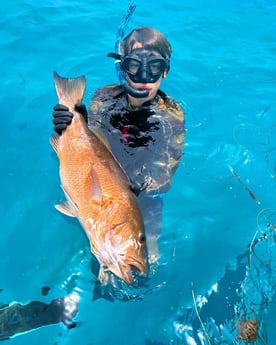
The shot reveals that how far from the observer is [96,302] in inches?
179

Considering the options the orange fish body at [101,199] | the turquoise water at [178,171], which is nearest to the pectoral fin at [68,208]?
the orange fish body at [101,199]

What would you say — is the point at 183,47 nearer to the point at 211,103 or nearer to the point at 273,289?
the point at 211,103

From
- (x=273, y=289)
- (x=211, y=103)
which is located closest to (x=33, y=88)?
(x=211, y=103)

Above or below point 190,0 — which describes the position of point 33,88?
below

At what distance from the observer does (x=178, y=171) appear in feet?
19.7

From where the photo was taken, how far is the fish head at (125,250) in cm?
308

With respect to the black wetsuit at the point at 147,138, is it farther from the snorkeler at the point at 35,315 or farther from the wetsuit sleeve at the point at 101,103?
the snorkeler at the point at 35,315

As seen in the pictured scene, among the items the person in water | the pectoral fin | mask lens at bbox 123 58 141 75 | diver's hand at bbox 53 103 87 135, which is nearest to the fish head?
the pectoral fin

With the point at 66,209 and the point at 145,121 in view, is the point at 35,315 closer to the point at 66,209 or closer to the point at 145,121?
the point at 66,209

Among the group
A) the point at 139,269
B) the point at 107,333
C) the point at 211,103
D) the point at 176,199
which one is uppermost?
the point at 139,269

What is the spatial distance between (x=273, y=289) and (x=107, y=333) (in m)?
2.00

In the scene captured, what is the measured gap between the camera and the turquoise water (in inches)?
179

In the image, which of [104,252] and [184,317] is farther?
[184,317]

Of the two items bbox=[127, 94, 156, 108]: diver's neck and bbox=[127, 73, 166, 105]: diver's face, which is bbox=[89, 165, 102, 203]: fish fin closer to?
bbox=[127, 73, 166, 105]: diver's face
